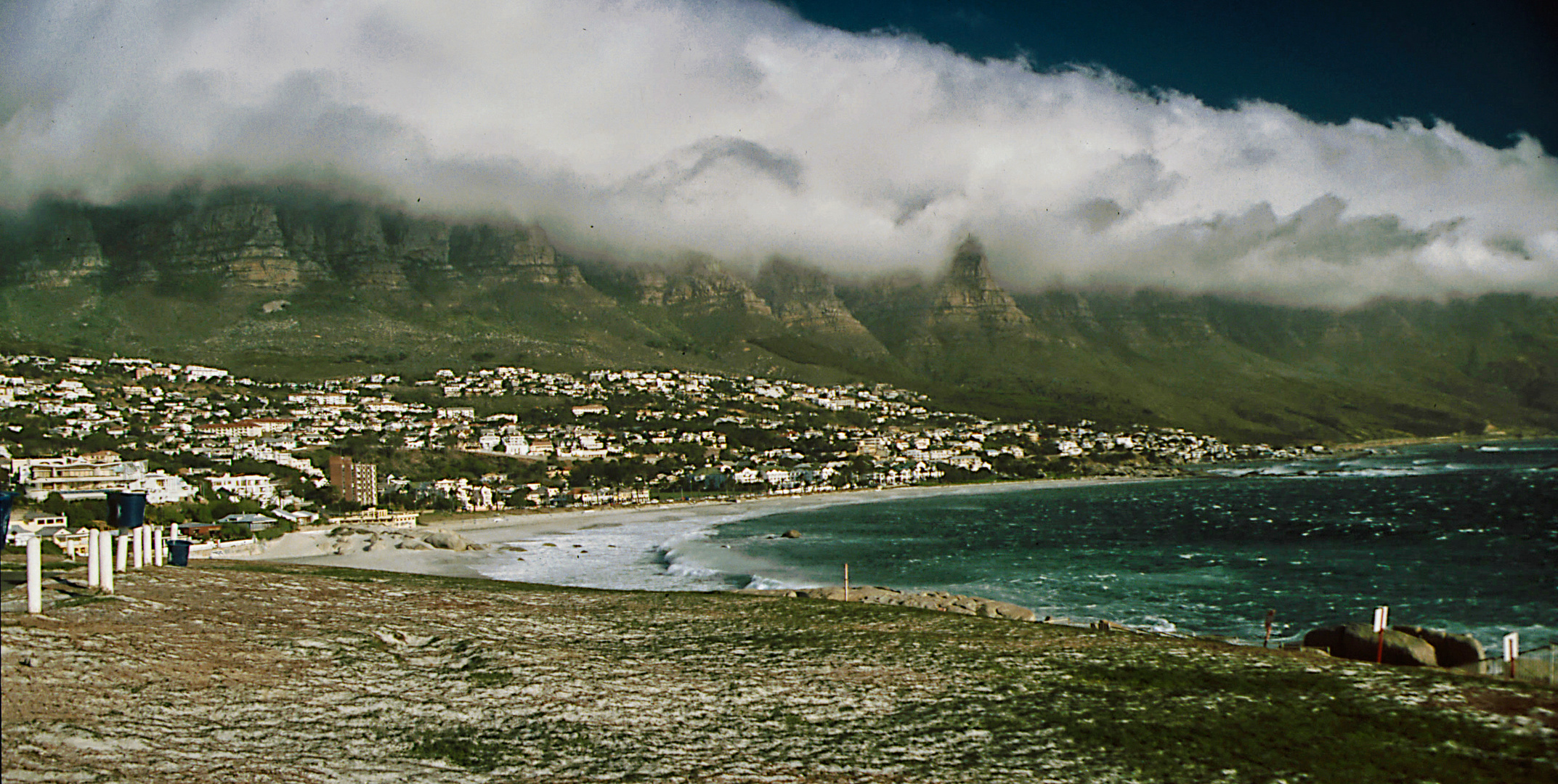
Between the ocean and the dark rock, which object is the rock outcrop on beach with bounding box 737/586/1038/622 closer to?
the ocean

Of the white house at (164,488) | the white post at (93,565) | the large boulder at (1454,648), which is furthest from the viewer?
the white house at (164,488)

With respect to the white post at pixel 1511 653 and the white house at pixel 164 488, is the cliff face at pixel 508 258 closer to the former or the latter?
the white house at pixel 164 488

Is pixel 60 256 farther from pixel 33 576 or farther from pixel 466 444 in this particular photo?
pixel 33 576

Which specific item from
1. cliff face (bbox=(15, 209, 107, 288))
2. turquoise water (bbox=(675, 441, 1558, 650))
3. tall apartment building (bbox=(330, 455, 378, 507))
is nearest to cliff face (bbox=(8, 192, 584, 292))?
cliff face (bbox=(15, 209, 107, 288))

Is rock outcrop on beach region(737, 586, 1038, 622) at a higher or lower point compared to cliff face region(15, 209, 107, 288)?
lower

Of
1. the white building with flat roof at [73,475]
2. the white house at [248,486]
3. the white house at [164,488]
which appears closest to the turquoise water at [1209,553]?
the white house at [164,488]

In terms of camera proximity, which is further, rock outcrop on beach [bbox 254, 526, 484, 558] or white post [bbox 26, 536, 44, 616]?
rock outcrop on beach [bbox 254, 526, 484, 558]

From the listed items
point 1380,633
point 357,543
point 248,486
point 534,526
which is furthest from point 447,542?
point 1380,633
